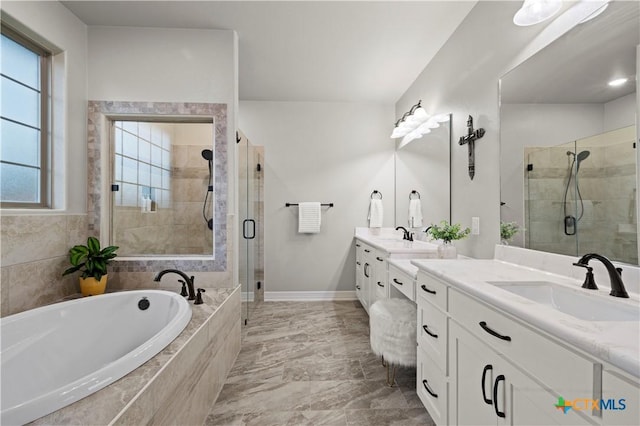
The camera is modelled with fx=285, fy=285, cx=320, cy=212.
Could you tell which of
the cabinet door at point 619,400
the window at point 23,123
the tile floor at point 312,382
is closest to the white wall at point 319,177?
the tile floor at point 312,382

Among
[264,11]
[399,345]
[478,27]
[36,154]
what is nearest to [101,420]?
[399,345]

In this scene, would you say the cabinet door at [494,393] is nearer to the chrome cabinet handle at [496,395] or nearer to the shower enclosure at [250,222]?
the chrome cabinet handle at [496,395]

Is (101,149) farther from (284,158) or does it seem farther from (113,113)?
(284,158)

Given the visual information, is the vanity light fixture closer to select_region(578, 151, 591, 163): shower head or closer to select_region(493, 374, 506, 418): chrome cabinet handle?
select_region(578, 151, 591, 163): shower head

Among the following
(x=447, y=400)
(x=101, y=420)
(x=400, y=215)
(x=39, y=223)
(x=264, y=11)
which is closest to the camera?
(x=101, y=420)

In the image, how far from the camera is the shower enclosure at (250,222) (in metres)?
2.72

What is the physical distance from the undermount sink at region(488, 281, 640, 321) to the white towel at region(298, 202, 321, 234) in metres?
2.60

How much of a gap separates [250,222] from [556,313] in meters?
2.69

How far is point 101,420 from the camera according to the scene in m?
0.81

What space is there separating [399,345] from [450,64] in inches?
86.8

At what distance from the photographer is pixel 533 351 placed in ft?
2.63

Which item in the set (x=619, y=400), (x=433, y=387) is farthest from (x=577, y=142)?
(x=433, y=387)

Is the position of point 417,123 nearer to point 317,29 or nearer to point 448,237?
point 317,29

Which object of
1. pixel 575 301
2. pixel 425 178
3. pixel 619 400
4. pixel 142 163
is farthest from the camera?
pixel 425 178
